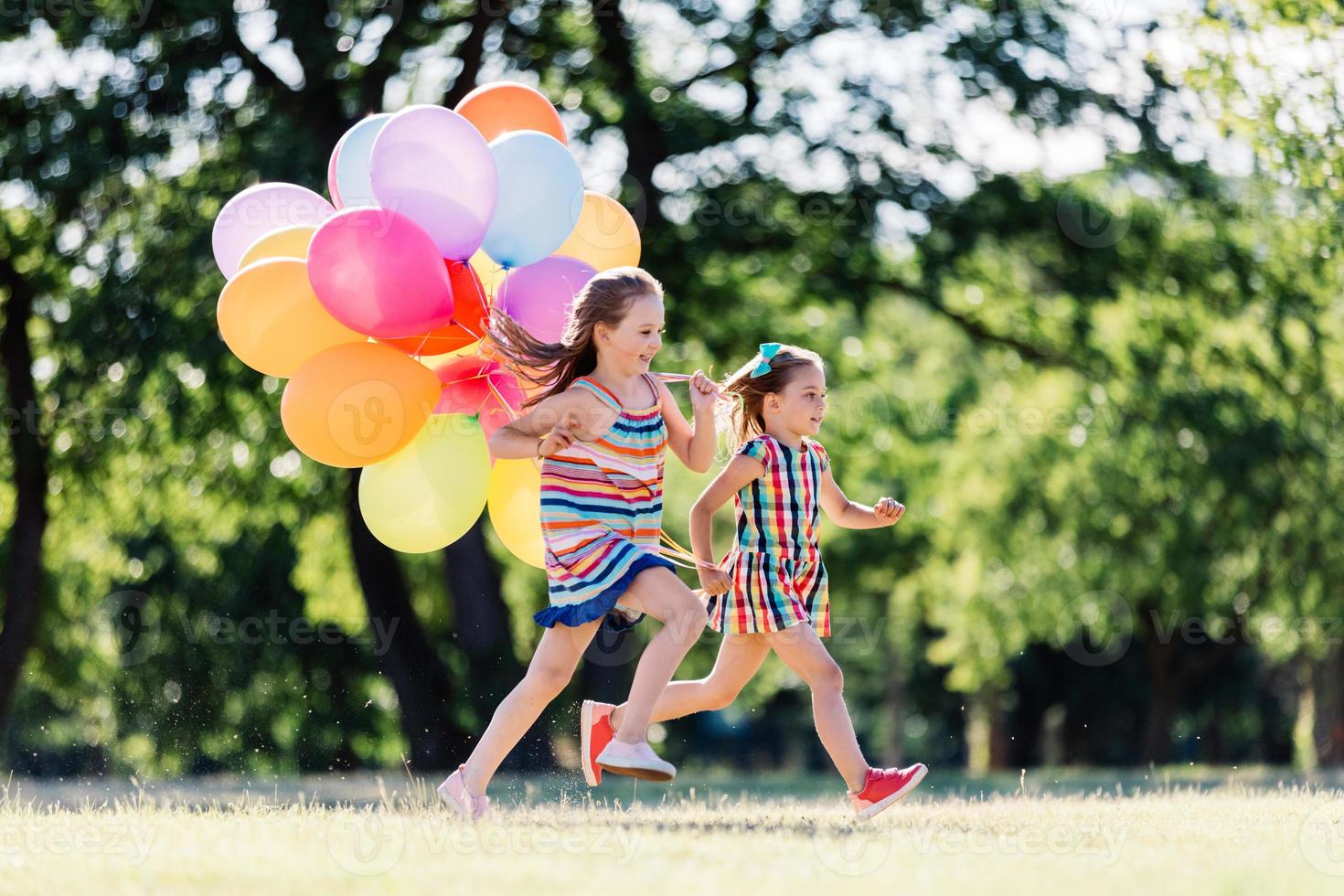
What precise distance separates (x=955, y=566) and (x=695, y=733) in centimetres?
1312

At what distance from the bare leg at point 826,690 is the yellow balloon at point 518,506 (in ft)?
3.50

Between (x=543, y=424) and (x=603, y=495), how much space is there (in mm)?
315

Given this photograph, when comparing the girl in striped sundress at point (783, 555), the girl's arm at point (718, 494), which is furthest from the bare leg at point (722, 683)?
the girl's arm at point (718, 494)

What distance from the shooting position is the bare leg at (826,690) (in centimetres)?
564

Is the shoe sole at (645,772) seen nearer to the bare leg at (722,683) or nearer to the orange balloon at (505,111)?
the bare leg at (722,683)

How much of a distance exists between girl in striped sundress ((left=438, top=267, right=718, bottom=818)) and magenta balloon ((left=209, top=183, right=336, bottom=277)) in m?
1.60

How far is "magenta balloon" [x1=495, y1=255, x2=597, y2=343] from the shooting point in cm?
602

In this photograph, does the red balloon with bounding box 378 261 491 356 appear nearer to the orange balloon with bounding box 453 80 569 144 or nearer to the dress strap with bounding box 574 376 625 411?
the dress strap with bounding box 574 376 625 411

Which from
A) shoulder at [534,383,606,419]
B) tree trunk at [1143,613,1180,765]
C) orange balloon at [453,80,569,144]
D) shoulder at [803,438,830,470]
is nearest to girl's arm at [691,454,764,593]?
shoulder at [803,438,830,470]

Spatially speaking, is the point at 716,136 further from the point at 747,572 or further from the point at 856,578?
the point at 856,578

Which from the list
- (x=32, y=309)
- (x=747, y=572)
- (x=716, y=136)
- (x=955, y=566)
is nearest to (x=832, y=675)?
(x=747, y=572)

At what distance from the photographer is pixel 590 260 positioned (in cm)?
652

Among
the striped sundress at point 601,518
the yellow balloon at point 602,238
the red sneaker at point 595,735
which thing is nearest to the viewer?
the striped sundress at point 601,518

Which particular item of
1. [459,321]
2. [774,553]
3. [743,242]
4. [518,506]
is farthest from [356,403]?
[743,242]
